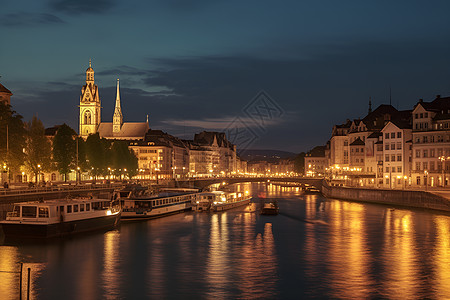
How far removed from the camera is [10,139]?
80.5m

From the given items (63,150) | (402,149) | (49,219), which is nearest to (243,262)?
(49,219)

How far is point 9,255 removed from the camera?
48281 millimetres

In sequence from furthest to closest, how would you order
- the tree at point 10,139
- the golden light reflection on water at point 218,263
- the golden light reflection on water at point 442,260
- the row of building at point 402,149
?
the row of building at point 402,149, the tree at point 10,139, the golden light reflection on water at point 218,263, the golden light reflection on water at point 442,260

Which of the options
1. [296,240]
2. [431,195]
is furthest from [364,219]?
[296,240]

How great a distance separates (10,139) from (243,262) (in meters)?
46.5

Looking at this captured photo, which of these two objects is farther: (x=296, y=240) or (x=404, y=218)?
(x=404, y=218)

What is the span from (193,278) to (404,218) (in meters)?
44.7

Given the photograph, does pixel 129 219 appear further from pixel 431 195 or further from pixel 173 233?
pixel 431 195

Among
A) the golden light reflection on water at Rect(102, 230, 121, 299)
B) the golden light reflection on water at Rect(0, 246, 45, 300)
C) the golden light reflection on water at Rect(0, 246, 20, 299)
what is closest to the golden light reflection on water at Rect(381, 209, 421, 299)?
the golden light reflection on water at Rect(102, 230, 121, 299)

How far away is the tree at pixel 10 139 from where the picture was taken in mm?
78062

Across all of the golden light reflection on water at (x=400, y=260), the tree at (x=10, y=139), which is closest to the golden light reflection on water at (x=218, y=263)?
the golden light reflection on water at (x=400, y=260)

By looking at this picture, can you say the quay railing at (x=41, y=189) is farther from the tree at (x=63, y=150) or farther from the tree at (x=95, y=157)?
the tree at (x=95, y=157)

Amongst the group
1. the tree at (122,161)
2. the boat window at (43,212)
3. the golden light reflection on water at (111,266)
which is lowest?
the golden light reflection on water at (111,266)

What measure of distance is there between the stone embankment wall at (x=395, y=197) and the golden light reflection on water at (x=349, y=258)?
1279 centimetres
